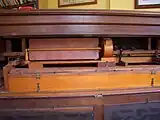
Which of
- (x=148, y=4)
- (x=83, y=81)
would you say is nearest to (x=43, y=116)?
(x=83, y=81)

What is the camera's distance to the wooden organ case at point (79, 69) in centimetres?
85

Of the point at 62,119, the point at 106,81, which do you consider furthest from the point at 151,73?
the point at 62,119

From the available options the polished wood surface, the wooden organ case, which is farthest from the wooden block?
the polished wood surface

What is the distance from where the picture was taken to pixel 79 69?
1.09m

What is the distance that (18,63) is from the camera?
115 cm

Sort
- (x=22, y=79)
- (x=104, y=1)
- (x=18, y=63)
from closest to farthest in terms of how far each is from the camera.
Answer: (x=22, y=79) → (x=18, y=63) → (x=104, y=1)

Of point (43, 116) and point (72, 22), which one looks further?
point (72, 22)

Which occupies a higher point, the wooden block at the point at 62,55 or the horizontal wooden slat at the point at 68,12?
the horizontal wooden slat at the point at 68,12

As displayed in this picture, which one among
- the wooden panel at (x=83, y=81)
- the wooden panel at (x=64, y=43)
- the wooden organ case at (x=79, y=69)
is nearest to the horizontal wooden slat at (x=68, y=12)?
the wooden organ case at (x=79, y=69)

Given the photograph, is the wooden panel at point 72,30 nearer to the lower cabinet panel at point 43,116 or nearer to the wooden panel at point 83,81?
the wooden panel at point 83,81

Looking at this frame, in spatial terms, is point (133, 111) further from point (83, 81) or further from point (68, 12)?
point (68, 12)

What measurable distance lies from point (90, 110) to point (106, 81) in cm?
22

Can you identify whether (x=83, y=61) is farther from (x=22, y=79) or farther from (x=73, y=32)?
(x=22, y=79)

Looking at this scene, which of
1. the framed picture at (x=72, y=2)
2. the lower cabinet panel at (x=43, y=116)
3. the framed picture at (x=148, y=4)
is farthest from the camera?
the framed picture at (x=72, y=2)
